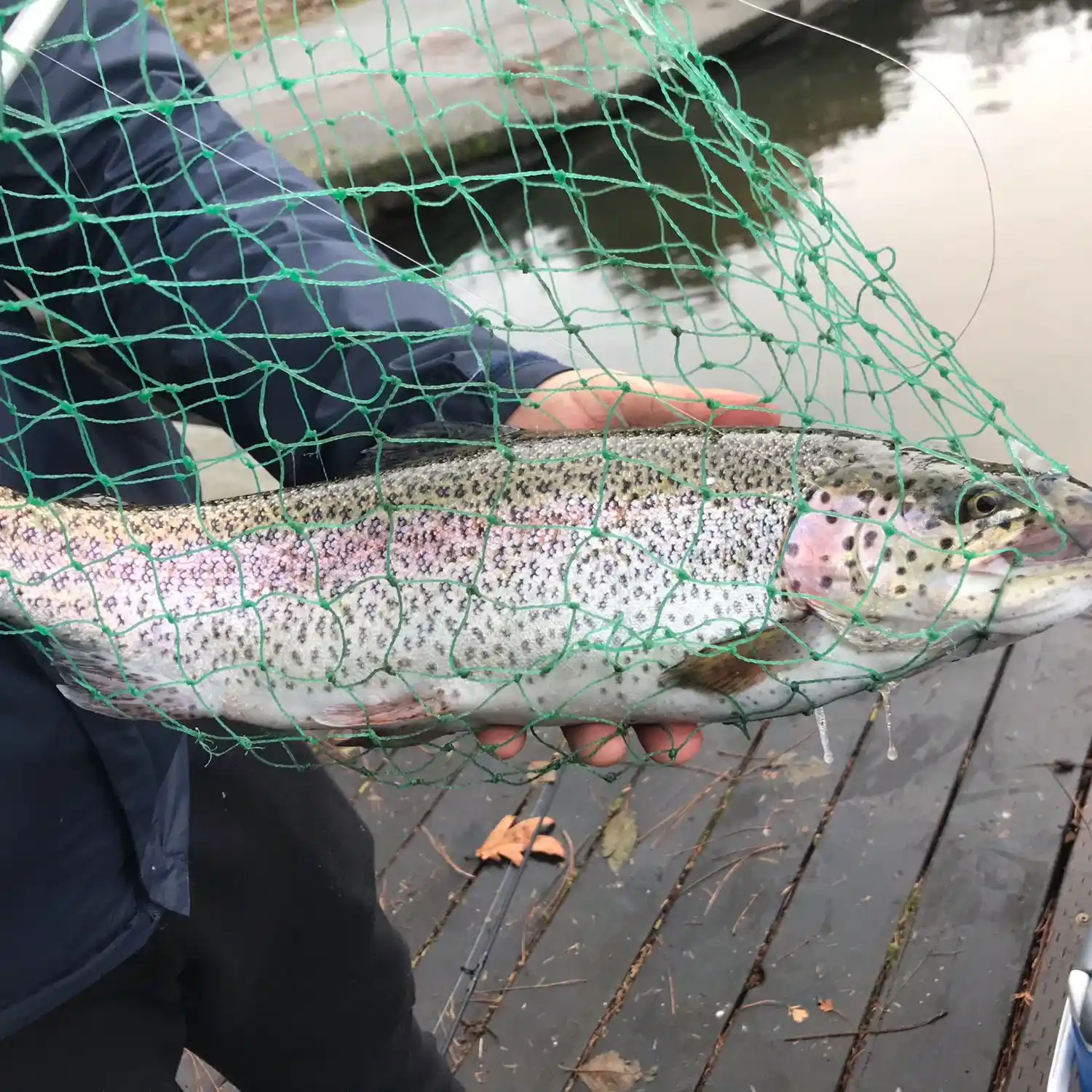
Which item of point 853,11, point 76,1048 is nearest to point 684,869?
Answer: point 76,1048

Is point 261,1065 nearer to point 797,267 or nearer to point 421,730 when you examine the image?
point 421,730

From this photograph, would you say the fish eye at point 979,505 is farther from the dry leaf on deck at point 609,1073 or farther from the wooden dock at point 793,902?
the dry leaf on deck at point 609,1073

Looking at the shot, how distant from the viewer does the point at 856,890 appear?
2.79 m

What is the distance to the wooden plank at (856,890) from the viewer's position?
252 cm

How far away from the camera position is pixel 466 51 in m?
9.17

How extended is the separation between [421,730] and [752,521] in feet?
2.45

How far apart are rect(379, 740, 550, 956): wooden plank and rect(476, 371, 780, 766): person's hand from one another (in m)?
0.93

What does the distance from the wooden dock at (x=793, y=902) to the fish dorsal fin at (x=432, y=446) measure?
0.95 meters

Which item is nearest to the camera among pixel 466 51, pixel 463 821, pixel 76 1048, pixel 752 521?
pixel 76 1048

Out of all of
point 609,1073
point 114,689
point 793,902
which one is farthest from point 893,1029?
point 114,689

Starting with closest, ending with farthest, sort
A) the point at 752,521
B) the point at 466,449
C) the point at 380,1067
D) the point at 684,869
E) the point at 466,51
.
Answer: the point at 752,521
the point at 466,449
the point at 380,1067
the point at 684,869
the point at 466,51

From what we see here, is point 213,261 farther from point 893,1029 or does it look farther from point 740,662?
point 893,1029

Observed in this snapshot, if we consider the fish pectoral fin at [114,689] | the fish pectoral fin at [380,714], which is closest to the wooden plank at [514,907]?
the fish pectoral fin at [380,714]

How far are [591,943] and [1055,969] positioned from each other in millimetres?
1209
